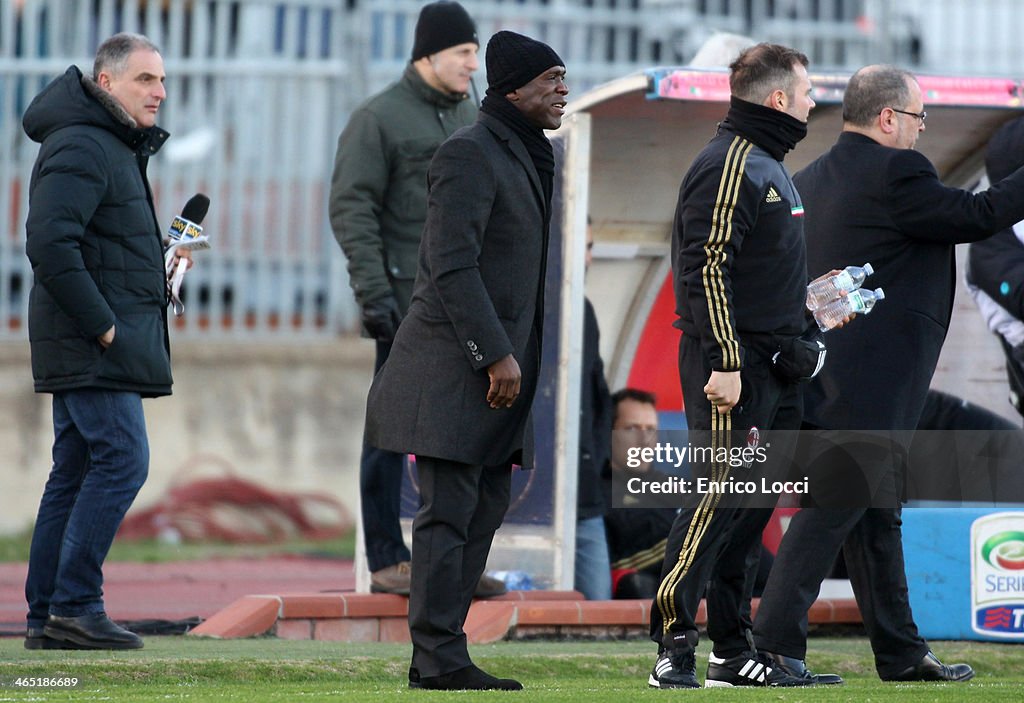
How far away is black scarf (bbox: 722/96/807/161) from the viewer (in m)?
5.59

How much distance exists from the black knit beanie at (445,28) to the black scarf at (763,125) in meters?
2.03

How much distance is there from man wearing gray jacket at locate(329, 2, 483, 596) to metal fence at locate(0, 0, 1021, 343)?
473cm

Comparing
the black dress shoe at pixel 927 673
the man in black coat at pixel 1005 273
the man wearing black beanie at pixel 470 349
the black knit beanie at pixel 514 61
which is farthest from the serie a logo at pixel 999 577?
the black knit beanie at pixel 514 61

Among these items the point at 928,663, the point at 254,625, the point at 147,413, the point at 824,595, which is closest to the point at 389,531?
the point at 254,625

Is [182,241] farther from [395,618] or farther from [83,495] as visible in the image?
[395,618]

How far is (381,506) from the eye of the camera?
7.54 meters

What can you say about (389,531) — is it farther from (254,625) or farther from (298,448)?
(298,448)

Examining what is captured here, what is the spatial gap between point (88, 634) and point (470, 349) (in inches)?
78.1

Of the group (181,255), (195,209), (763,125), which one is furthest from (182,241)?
(763,125)

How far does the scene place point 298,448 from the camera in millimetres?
12867

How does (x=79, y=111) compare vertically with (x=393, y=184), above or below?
above

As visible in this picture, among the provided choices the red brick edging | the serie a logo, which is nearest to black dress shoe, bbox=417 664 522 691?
the red brick edging

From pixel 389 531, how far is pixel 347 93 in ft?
18.9

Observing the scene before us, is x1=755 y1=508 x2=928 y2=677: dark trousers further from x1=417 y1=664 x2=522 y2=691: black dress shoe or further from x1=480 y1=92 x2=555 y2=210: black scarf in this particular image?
x1=480 y1=92 x2=555 y2=210: black scarf
